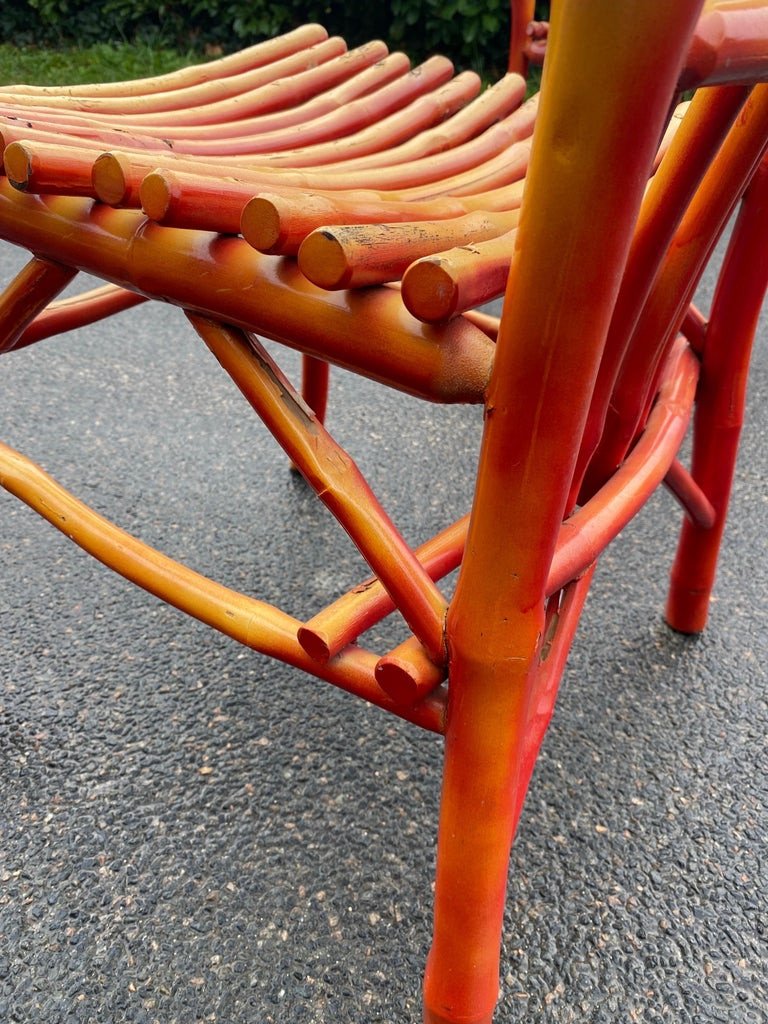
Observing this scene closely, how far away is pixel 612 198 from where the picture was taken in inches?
16.8

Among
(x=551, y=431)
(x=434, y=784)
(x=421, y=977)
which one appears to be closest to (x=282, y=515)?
(x=434, y=784)

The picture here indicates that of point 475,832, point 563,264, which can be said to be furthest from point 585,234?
point 475,832

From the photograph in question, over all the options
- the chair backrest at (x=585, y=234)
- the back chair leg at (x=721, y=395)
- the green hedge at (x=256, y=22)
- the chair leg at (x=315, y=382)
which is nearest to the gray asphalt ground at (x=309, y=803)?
the back chair leg at (x=721, y=395)

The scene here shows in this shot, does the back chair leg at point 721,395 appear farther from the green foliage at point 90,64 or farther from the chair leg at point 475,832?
the green foliage at point 90,64

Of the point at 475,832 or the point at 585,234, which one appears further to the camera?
the point at 475,832

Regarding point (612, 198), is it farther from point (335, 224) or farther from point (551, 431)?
point (335, 224)

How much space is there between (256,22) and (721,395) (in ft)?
12.7

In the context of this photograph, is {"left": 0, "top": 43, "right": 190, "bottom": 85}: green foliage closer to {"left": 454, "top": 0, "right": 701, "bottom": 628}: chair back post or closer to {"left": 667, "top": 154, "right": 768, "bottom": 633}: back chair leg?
{"left": 667, "top": 154, "right": 768, "bottom": 633}: back chair leg

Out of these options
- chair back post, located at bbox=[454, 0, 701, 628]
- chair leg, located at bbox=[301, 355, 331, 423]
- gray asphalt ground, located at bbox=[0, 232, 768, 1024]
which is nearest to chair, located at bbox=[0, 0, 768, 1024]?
chair back post, located at bbox=[454, 0, 701, 628]

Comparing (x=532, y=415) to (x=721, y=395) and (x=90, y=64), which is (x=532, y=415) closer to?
(x=721, y=395)

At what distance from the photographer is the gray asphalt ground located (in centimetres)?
86

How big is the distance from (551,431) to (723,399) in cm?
70

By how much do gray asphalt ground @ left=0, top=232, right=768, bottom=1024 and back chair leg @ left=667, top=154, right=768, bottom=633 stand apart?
94mm

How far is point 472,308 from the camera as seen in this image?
0.55 meters
